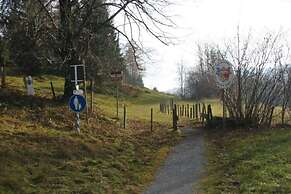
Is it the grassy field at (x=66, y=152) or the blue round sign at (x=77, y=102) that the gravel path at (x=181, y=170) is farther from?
the blue round sign at (x=77, y=102)

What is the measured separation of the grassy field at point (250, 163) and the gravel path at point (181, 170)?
32 cm

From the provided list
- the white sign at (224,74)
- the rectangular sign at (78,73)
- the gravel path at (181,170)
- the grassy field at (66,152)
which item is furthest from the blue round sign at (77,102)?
the white sign at (224,74)

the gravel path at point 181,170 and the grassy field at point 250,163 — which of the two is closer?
the grassy field at point 250,163

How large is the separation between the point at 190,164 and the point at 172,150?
3.39m

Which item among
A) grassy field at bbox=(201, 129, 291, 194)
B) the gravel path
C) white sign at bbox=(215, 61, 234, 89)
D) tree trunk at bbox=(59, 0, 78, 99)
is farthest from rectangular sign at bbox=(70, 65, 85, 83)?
white sign at bbox=(215, 61, 234, 89)

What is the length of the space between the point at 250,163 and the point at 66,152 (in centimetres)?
497

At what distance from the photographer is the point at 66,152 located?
560 inches

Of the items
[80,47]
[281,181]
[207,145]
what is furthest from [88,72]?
[281,181]

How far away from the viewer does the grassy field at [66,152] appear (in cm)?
1104

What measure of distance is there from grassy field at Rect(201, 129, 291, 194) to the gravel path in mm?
319

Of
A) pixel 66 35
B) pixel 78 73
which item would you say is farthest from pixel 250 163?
pixel 66 35

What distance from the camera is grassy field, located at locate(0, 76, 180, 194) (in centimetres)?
1104

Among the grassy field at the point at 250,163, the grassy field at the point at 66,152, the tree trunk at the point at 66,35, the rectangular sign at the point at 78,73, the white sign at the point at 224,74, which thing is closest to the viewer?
the grassy field at the point at 250,163

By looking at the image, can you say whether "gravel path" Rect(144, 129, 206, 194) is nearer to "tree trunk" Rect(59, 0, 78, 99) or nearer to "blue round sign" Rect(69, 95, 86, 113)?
"blue round sign" Rect(69, 95, 86, 113)
